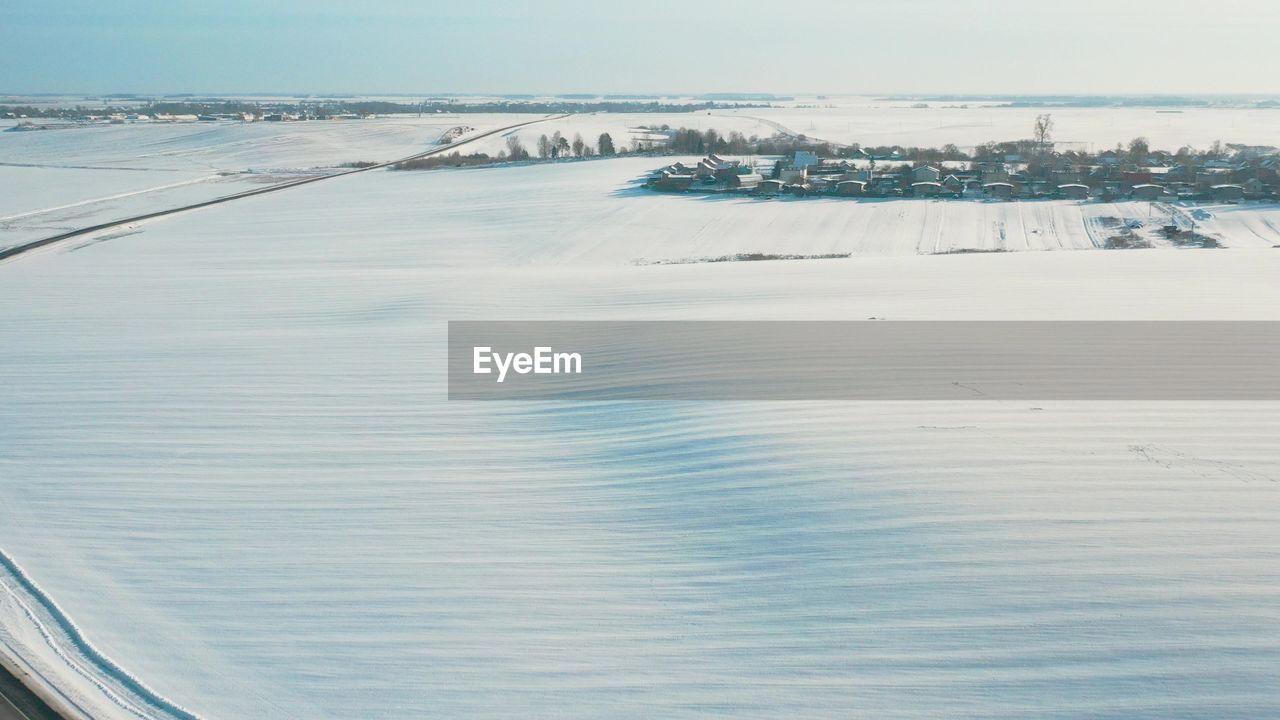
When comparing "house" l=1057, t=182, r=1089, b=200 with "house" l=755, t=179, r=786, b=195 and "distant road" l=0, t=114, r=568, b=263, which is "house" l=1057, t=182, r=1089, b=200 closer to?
"house" l=755, t=179, r=786, b=195

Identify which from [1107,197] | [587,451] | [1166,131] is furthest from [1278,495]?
[1166,131]

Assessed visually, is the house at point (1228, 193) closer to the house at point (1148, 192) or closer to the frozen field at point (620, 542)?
the house at point (1148, 192)

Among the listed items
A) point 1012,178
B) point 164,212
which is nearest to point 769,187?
point 1012,178

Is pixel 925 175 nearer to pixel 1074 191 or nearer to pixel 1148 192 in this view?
pixel 1074 191

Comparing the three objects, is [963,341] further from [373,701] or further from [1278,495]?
[373,701]

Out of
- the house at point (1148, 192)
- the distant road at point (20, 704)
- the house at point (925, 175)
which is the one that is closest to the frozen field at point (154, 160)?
the distant road at point (20, 704)

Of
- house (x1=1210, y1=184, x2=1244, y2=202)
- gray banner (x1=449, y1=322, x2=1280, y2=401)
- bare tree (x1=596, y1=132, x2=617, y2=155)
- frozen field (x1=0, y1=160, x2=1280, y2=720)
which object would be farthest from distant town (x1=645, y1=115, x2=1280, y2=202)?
gray banner (x1=449, y1=322, x2=1280, y2=401)
